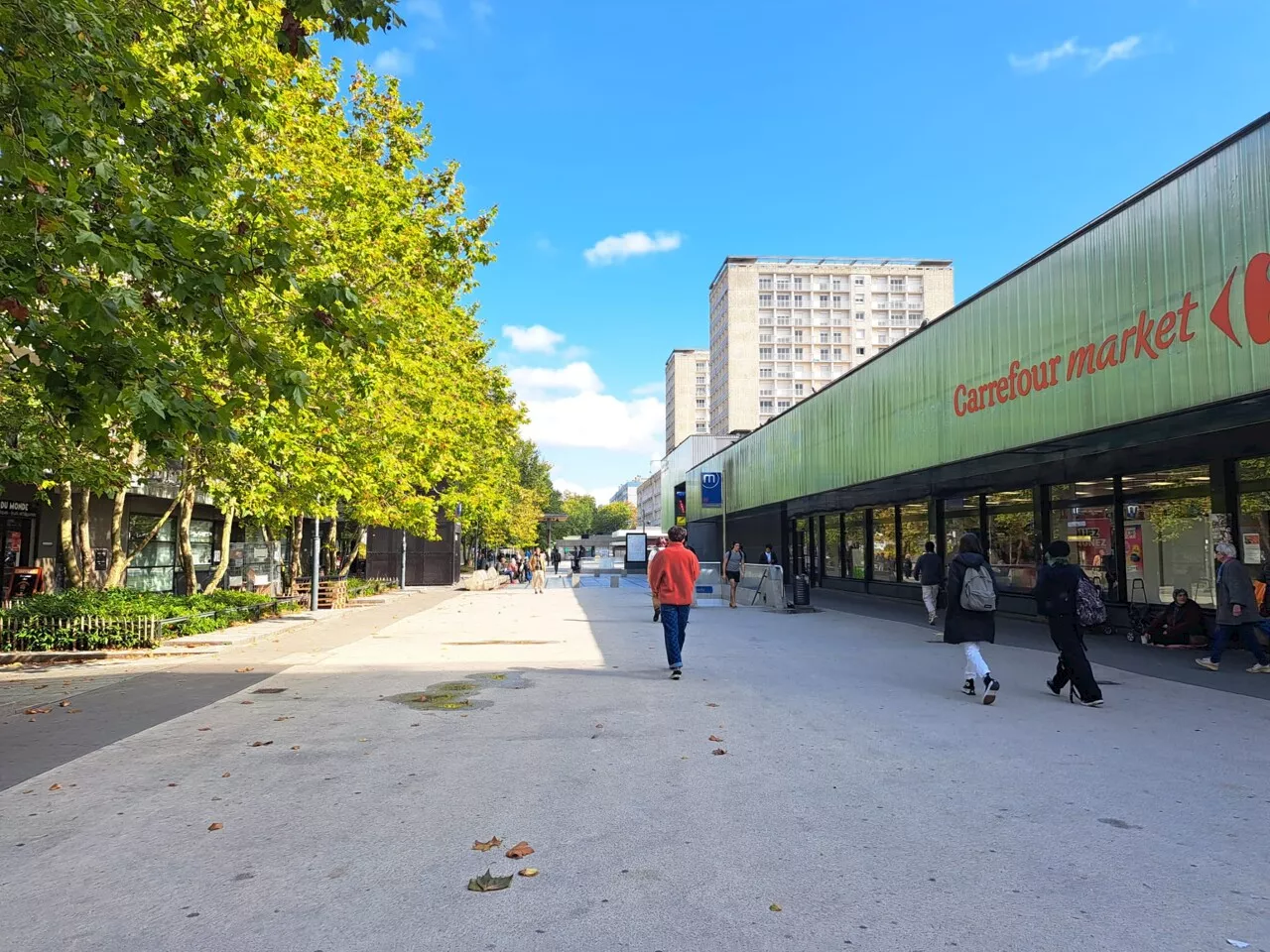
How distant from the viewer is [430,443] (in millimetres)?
22156

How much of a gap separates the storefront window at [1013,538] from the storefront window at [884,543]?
20.3 ft

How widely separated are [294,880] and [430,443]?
1879cm

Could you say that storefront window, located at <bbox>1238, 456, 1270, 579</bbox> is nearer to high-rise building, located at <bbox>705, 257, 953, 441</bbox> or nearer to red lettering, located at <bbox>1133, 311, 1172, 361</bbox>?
red lettering, located at <bbox>1133, 311, 1172, 361</bbox>

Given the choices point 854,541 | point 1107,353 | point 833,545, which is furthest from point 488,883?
point 833,545

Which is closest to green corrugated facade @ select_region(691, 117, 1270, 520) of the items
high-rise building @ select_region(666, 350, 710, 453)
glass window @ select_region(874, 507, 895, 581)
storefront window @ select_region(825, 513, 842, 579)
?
glass window @ select_region(874, 507, 895, 581)

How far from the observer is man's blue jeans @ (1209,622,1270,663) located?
10086 mm

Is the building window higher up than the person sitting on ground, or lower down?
higher up

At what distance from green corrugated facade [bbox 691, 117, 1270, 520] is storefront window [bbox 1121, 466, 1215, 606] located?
3248mm

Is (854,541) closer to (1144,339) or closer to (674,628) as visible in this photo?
(1144,339)

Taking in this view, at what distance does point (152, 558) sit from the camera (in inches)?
906

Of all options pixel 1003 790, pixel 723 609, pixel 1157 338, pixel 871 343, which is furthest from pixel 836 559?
pixel 871 343

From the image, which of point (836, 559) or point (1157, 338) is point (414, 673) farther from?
point (836, 559)

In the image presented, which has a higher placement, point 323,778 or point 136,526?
point 136,526

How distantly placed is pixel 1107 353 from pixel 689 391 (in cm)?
14838
